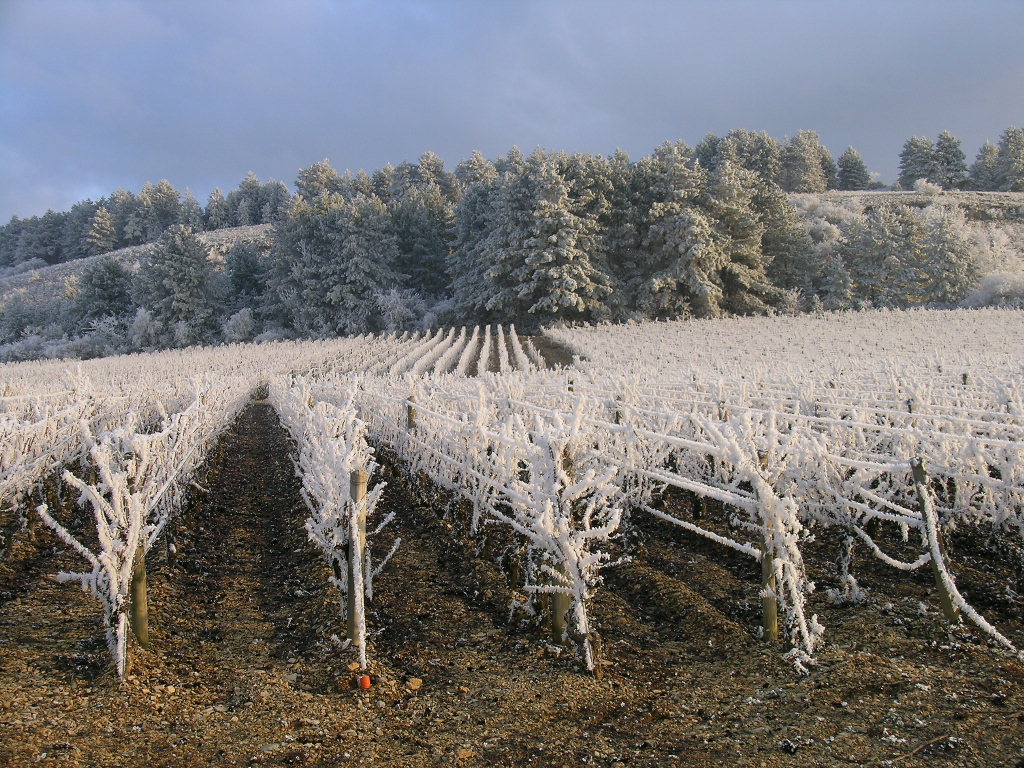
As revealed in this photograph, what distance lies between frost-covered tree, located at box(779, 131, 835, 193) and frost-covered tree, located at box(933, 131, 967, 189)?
43.8 ft

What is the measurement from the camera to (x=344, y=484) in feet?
13.4

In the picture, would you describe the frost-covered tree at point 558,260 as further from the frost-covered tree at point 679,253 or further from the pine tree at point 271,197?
the pine tree at point 271,197

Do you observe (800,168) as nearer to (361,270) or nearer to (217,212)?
(361,270)

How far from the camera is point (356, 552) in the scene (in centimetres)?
359

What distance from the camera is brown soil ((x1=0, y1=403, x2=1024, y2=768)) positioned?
2.66m

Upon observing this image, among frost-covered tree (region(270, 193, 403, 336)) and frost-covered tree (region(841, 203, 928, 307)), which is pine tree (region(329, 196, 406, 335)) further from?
frost-covered tree (region(841, 203, 928, 307))

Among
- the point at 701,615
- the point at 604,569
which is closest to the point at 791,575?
the point at 701,615

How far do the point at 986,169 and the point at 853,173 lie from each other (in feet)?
41.8

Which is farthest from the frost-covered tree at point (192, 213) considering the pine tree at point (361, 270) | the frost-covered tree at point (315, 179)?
the pine tree at point (361, 270)

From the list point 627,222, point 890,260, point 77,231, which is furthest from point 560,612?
point 77,231

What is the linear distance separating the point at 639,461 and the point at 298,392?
19.7 feet

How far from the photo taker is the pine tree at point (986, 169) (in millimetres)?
66312

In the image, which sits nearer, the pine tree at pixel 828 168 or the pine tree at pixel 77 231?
the pine tree at pixel 828 168

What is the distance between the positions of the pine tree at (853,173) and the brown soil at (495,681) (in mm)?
83317
